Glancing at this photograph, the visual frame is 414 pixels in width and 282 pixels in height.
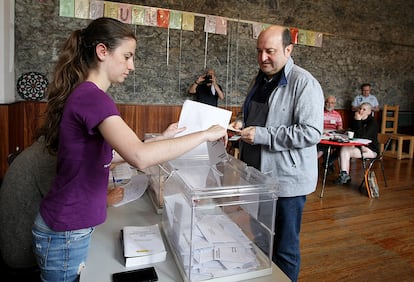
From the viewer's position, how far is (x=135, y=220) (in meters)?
1.40

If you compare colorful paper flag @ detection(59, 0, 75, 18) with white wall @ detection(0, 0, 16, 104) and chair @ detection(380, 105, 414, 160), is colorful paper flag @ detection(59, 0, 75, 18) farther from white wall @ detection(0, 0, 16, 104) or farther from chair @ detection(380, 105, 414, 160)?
chair @ detection(380, 105, 414, 160)

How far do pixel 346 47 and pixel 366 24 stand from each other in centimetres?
81

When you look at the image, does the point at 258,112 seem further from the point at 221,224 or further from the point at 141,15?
the point at 141,15

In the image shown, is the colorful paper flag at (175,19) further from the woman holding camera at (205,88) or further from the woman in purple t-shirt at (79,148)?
the woman in purple t-shirt at (79,148)

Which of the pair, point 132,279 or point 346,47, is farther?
point 346,47

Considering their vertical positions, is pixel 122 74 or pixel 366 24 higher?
pixel 366 24

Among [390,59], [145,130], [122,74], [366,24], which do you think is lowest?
[145,130]

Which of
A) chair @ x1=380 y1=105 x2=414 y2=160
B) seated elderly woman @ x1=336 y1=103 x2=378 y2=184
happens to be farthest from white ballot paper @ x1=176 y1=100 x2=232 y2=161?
chair @ x1=380 y1=105 x2=414 y2=160

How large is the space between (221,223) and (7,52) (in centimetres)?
439

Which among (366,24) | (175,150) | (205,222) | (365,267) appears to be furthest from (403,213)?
(366,24)

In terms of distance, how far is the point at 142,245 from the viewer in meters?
1.11

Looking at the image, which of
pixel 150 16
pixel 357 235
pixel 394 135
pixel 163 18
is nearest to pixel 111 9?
pixel 150 16

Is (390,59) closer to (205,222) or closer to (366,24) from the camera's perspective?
(366,24)

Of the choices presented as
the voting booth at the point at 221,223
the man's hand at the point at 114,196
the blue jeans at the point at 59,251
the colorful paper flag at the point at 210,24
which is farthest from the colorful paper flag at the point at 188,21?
the blue jeans at the point at 59,251
